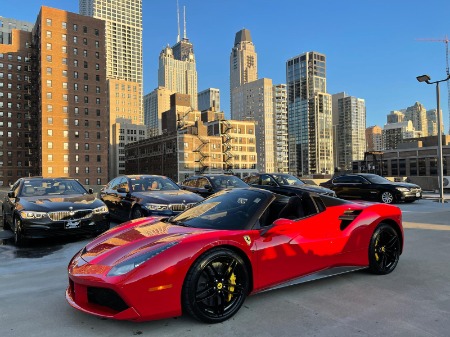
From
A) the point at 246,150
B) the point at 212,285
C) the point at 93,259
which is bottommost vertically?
the point at 212,285

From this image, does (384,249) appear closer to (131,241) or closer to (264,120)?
(131,241)

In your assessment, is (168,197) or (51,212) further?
(168,197)

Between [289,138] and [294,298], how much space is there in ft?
605

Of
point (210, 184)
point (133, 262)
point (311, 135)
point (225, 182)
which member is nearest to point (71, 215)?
point (133, 262)

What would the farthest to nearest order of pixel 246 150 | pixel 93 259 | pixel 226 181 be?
pixel 246 150 → pixel 226 181 → pixel 93 259

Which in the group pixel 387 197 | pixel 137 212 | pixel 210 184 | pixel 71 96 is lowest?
pixel 387 197

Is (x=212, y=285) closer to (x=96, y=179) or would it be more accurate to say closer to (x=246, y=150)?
(x=96, y=179)

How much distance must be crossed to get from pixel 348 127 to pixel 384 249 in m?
182

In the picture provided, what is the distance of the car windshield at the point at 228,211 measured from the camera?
405 cm

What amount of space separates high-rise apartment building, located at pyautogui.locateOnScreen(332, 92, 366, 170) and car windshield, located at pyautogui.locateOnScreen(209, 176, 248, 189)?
16344cm

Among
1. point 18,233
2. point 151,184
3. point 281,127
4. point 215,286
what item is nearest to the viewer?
point 215,286

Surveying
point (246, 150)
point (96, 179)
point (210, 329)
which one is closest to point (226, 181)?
point (210, 329)

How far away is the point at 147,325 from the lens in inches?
136

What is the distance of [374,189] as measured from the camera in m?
16.9
